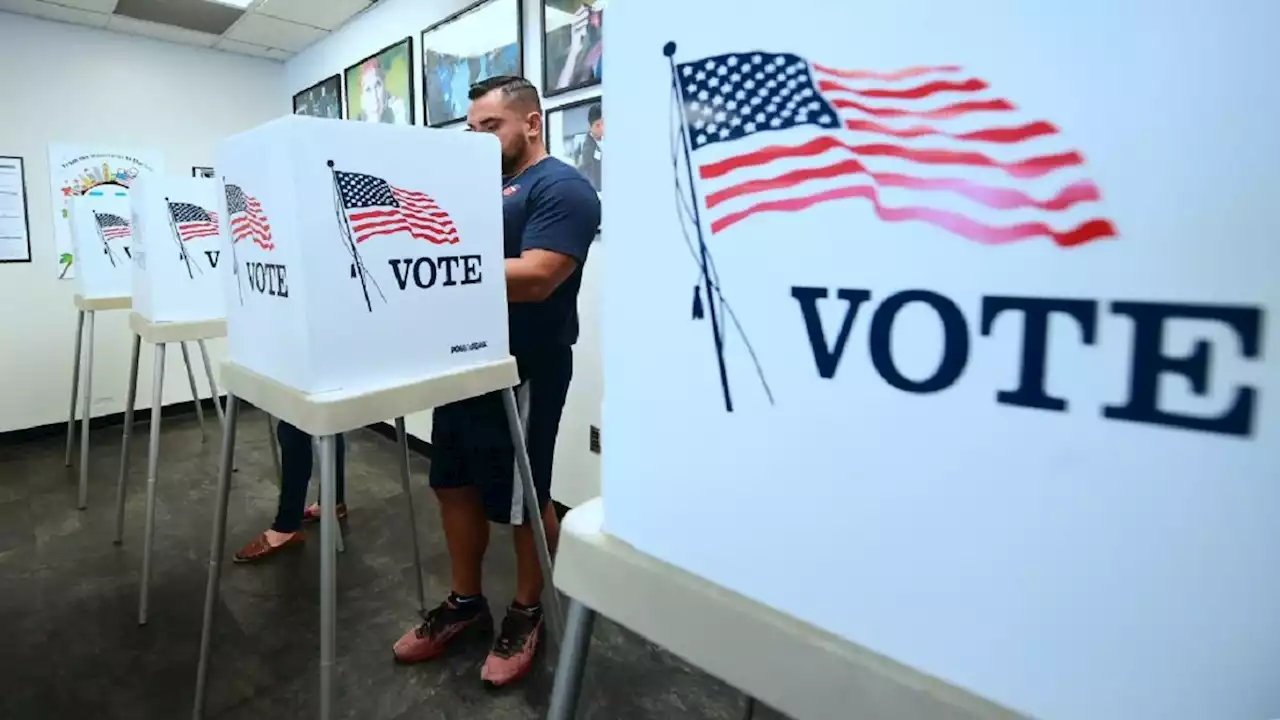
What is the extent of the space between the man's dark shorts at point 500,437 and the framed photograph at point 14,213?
327 centimetres

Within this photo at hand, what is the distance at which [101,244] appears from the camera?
2.59 m

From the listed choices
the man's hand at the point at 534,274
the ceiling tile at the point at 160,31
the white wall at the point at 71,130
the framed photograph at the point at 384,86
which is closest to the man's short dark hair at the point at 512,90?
the man's hand at the point at 534,274

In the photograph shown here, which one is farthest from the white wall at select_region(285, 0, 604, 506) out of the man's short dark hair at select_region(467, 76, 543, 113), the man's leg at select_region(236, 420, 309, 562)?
the man's leg at select_region(236, 420, 309, 562)

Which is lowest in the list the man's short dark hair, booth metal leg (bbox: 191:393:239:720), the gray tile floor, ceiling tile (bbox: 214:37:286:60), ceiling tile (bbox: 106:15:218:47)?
the gray tile floor

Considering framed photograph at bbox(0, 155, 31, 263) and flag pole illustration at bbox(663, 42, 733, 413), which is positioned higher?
framed photograph at bbox(0, 155, 31, 263)

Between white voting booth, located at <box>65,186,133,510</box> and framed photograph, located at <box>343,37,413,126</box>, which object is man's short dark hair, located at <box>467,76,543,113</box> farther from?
white voting booth, located at <box>65,186,133,510</box>

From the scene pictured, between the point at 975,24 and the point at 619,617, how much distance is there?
0.41m

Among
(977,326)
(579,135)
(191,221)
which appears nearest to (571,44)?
(579,135)

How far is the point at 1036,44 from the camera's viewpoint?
0.29 meters

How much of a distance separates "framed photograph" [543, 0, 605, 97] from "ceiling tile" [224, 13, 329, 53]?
6.31ft

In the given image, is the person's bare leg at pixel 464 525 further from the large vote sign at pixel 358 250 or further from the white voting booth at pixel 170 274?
the white voting booth at pixel 170 274

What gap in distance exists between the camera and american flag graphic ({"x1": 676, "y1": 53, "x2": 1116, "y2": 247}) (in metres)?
0.29

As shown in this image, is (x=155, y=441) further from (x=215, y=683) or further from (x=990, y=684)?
(x=990, y=684)

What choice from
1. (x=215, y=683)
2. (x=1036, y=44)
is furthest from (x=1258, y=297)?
(x=215, y=683)
